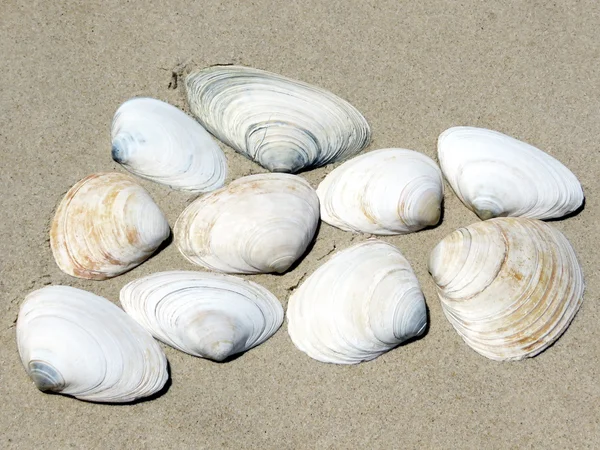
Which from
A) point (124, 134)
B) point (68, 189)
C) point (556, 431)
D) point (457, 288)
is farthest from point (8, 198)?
point (556, 431)

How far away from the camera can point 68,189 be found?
88.2 inches

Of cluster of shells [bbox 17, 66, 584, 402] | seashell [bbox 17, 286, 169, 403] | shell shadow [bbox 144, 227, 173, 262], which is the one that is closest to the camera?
seashell [bbox 17, 286, 169, 403]

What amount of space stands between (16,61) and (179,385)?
4.08 feet

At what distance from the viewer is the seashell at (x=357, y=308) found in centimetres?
216

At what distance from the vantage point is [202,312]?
2148 millimetres

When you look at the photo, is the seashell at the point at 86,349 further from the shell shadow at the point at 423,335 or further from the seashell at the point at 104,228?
the shell shadow at the point at 423,335

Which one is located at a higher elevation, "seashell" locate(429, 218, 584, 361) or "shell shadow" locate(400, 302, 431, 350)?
"seashell" locate(429, 218, 584, 361)

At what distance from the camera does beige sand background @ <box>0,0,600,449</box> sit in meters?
2.18

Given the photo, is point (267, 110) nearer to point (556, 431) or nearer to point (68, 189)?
point (68, 189)

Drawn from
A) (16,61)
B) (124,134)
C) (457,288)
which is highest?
(16,61)

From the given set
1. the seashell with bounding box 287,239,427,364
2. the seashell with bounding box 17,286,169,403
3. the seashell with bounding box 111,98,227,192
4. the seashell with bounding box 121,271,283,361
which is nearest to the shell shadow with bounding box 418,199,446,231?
the seashell with bounding box 287,239,427,364

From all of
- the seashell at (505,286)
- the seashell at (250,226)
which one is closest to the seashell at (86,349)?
the seashell at (250,226)

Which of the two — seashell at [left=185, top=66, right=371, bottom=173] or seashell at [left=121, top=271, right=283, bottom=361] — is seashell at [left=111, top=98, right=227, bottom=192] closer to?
seashell at [left=185, top=66, right=371, bottom=173]

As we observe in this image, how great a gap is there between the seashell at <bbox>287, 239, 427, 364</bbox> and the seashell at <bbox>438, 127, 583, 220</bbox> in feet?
1.15
